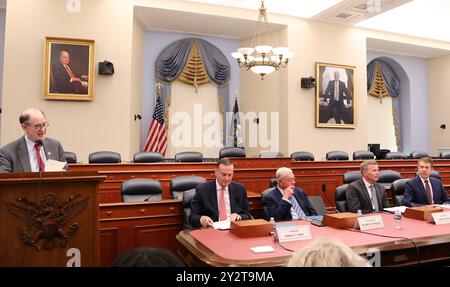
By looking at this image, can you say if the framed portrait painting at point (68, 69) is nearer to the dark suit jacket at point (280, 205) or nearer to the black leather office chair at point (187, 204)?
the black leather office chair at point (187, 204)

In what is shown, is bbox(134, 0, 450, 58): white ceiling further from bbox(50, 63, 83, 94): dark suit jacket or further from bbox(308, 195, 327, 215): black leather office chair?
bbox(308, 195, 327, 215): black leather office chair

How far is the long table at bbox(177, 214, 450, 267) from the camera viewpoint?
6.38ft

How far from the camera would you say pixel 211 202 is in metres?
3.40

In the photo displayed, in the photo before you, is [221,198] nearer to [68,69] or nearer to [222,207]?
[222,207]

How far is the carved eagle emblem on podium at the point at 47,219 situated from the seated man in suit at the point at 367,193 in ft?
9.38

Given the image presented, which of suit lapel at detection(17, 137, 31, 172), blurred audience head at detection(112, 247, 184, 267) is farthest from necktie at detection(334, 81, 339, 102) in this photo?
blurred audience head at detection(112, 247, 184, 267)

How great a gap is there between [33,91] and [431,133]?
1202cm

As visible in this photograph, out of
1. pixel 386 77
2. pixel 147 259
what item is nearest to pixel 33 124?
pixel 147 259

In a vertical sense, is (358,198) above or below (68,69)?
below

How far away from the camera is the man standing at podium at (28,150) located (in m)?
2.60

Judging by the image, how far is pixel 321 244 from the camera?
111cm

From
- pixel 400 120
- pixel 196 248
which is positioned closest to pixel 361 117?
pixel 400 120

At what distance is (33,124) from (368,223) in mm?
2742
